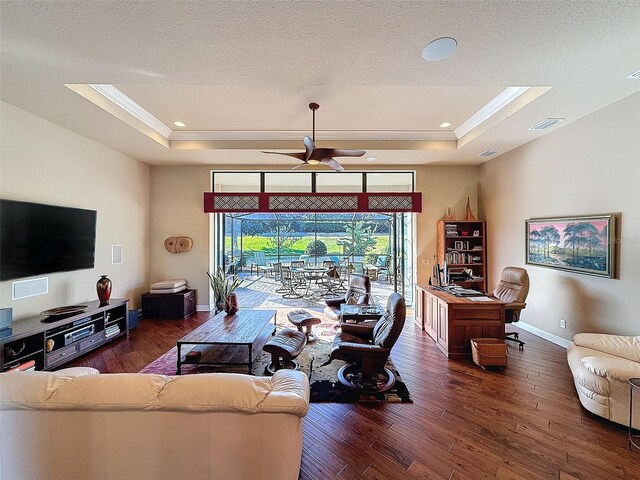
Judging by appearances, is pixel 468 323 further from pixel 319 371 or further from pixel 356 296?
pixel 319 371

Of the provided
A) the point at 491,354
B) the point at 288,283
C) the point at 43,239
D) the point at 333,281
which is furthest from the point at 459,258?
the point at 43,239

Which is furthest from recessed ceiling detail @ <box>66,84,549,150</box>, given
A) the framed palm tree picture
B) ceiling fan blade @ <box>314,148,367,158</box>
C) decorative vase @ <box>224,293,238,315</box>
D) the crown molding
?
decorative vase @ <box>224,293,238,315</box>

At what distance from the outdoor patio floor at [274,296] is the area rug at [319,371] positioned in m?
2.37

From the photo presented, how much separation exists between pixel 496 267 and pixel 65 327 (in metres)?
7.13

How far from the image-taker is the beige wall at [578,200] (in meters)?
3.13

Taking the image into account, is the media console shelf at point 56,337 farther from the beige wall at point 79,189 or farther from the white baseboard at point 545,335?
the white baseboard at point 545,335

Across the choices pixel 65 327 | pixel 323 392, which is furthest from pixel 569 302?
pixel 65 327

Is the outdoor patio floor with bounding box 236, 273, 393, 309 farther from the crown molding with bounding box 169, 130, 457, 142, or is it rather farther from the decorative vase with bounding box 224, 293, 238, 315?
the crown molding with bounding box 169, 130, 457, 142

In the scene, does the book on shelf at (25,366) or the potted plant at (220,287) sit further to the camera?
the potted plant at (220,287)

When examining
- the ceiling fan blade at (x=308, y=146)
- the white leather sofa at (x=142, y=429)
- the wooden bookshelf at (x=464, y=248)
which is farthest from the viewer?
the wooden bookshelf at (x=464, y=248)

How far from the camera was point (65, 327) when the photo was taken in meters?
3.37

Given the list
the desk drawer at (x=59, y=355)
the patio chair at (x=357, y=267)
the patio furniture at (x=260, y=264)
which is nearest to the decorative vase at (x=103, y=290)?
the desk drawer at (x=59, y=355)

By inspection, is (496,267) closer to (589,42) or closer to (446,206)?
(446,206)

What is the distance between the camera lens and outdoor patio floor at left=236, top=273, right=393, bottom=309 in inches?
253
